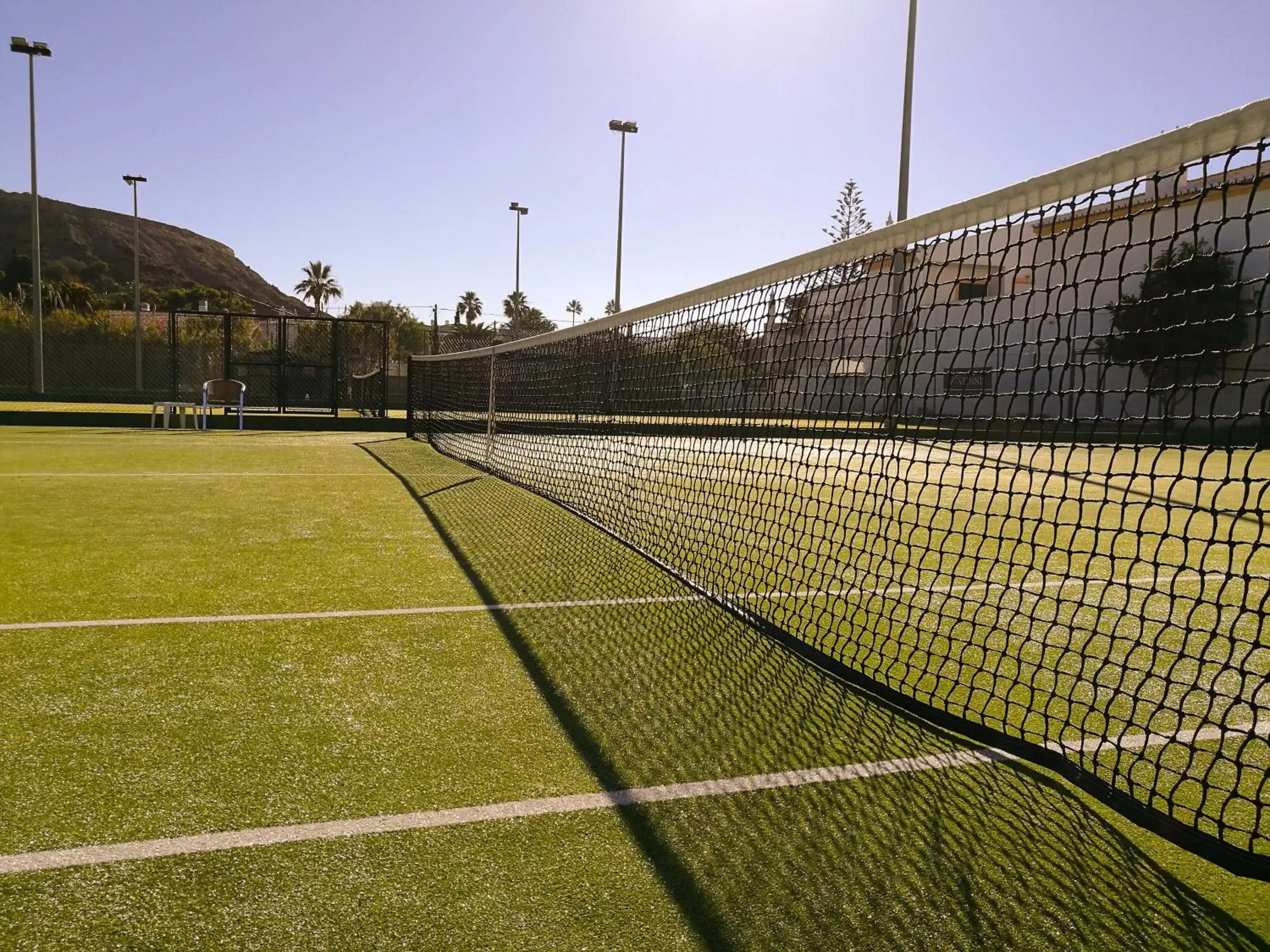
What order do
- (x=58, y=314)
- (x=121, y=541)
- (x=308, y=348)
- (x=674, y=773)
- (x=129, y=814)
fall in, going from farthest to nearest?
(x=58, y=314)
(x=308, y=348)
(x=121, y=541)
(x=674, y=773)
(x=129, y=814)

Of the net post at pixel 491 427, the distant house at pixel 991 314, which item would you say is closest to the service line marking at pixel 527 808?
the distant house at pixel 991 314

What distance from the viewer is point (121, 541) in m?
6.38

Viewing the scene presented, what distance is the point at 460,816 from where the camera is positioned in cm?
253

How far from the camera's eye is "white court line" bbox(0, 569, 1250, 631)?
14.1 feet

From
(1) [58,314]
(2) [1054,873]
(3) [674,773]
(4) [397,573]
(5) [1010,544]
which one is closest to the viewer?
(2) [1054,873]

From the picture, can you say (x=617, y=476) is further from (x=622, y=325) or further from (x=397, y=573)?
(x=397, y=573)

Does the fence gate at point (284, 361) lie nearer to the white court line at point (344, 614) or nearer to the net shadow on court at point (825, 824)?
the white court line at point (344, 614)

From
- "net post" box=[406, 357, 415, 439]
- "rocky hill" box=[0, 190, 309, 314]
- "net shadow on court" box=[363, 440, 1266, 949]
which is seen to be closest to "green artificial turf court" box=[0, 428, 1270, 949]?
"net shadow on court" box=[363, 440, 1266, 949]

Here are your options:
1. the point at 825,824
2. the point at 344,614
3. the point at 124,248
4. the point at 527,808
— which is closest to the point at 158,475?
the point at 344,614

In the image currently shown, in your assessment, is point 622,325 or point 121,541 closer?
point 121,541

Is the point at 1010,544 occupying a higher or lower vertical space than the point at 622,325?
lower

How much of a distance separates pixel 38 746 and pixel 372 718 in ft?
3.54

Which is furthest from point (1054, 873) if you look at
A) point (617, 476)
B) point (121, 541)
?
point (617, 476)

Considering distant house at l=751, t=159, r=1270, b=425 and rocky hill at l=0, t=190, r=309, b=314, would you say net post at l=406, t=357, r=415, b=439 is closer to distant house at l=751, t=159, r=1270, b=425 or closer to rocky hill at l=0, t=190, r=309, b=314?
distant house at l=751, t=159, r=1270, b=425
